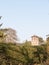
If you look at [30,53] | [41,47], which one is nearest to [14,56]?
[30,53]

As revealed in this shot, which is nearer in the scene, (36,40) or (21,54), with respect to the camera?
(21,54)

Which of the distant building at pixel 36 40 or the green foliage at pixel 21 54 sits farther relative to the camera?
the distant building at pixel 36 40

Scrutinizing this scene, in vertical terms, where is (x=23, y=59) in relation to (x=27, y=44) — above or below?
below

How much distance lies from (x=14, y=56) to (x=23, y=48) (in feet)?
5.06

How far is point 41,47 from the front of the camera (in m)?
20.7

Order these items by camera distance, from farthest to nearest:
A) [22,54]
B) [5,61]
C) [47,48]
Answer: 1. [47,48]
2. [22,54]
3. [5,61]

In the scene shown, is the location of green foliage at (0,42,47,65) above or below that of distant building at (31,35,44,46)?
below

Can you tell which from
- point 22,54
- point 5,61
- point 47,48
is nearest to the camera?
point 5,61

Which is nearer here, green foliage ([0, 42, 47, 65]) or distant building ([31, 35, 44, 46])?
green foliage ([0, 42, 47, 65])

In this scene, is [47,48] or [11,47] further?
[47,48]

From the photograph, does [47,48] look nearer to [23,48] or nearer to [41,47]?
[41,47]

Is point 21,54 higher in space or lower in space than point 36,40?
lower

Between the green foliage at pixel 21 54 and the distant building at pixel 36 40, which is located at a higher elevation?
the distant building at pixel 36 40

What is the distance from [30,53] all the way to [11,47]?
1.77 meters
